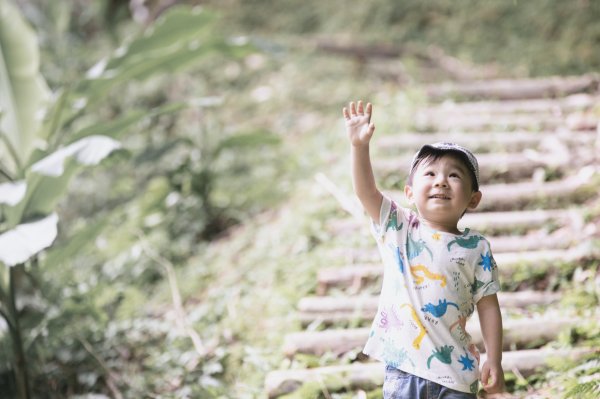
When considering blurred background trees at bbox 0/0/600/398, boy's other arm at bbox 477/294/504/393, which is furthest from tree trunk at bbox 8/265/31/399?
boy's other arm at bbox 477/294/504/393

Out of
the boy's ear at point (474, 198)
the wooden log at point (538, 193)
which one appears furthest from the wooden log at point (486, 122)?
the boy's ear at point (474, 198)

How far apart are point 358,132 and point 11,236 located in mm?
1336

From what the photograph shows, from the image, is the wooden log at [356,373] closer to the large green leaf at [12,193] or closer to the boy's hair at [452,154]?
the boy's hair at [452,154]

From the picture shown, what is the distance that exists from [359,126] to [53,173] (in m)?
1.20

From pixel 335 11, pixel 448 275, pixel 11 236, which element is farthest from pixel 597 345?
pixel 335 11

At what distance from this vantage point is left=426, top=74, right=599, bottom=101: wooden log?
449 centimetres

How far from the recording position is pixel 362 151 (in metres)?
1.77

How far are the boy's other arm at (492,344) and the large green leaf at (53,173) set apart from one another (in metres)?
1.43

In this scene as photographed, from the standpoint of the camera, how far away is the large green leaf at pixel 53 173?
7.98 feet

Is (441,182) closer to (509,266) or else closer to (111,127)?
(509,266)

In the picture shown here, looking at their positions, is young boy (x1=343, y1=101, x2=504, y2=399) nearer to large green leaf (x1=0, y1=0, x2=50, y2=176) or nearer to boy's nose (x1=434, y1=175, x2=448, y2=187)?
Answer: boy's nose (x1=434, y1=175, x2=448, y2=187)

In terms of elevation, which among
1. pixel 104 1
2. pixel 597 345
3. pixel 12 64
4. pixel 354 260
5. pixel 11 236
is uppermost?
pixel 104 1

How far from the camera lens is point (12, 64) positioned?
10.8ft

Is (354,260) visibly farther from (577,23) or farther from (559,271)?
(577,23)
